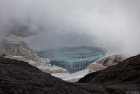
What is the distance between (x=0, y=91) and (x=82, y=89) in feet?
19.1

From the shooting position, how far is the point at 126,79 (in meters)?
31.2

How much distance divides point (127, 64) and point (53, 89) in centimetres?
2415

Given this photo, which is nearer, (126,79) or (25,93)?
(25,93)

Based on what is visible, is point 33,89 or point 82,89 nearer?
point 33,89

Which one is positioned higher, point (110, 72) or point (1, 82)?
point (110, 72)

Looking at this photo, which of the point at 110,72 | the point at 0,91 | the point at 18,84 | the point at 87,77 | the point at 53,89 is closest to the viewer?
the point at 0,91

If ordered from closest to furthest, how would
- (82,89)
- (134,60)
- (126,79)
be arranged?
(82,89), (126,79), (134,60)

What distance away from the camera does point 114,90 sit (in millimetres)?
19953

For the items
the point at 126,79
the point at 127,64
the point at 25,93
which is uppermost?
the point at 127,64

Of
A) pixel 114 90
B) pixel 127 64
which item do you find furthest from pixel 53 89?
pixel 127 64

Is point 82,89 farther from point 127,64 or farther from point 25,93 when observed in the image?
point 127,64

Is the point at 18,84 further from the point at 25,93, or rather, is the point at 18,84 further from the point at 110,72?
the point at 110,72

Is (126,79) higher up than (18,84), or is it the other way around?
(126,79)

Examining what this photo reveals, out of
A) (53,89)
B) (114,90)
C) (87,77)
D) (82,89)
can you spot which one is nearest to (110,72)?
(87,77)
